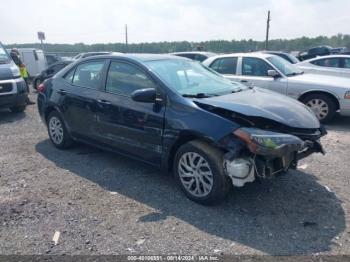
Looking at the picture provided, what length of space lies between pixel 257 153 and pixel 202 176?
74 centimetres

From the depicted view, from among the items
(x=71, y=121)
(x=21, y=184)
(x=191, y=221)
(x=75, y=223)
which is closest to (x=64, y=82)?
(x=71, y=121)

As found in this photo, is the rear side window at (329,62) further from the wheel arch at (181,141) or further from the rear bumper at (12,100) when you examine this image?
the rear bumper at (12,100)

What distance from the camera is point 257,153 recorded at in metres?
3.51

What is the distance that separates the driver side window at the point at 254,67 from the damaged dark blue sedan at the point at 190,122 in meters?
3.68

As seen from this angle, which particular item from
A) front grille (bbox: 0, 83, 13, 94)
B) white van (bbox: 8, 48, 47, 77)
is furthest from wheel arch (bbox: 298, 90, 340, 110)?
white van (bbox: 8, 48, 47, 77)

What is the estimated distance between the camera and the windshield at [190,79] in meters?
4.41

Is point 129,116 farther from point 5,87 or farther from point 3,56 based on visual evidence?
point 3,56

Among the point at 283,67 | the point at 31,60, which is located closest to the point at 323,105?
the point at 283,67

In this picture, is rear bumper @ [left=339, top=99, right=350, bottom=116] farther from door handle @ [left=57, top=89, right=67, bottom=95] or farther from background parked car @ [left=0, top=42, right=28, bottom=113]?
background parked car @ [left=0, top=42, right=28, bottom=113]

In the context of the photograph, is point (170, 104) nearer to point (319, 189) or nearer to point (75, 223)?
point (75, 223)

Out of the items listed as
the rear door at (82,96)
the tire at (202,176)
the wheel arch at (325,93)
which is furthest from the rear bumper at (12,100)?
the wheel arch at (325,93)

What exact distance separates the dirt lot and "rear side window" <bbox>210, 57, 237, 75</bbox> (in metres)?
4.01

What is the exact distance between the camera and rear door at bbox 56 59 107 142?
5180 mm

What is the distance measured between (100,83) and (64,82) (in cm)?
106
